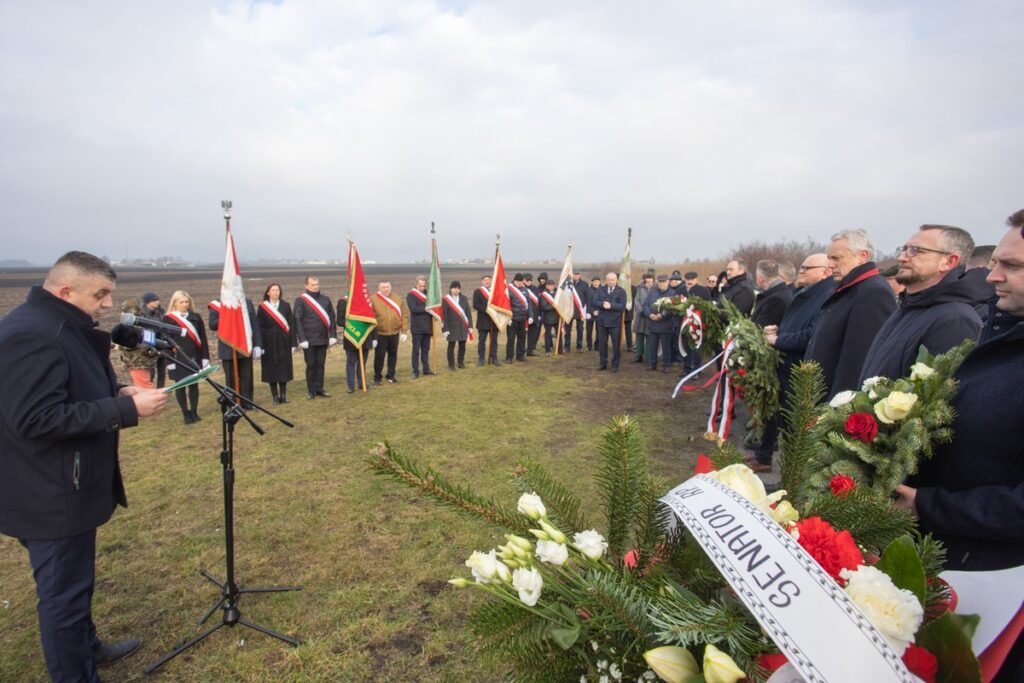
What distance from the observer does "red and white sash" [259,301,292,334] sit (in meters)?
8.79

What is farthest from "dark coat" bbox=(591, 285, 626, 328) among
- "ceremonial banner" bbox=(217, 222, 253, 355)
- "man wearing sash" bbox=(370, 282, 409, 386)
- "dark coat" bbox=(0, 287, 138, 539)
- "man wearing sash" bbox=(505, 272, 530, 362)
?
"dark coat" bbox=(0, 287, 138, 539)

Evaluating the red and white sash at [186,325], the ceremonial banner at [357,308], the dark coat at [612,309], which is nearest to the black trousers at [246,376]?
the red and white sash at [186,325]

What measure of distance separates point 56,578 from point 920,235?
15.9 feet

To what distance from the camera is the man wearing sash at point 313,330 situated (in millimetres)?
9070

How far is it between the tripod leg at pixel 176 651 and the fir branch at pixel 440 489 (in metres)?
3.00

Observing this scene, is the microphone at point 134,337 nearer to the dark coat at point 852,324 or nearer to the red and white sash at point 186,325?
the dark coat at point 852,324

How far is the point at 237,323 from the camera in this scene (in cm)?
800

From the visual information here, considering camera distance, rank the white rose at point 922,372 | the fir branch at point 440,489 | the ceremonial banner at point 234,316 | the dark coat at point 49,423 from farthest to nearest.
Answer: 1. the ceremonial banner at point 234,316
2. the dark coat at point 49,423
3. the white rose at point 922,372
4. the fir branch at point 440,489

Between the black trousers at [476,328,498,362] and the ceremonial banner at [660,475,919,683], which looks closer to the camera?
the ceremonial banner at [660,475,919,683]

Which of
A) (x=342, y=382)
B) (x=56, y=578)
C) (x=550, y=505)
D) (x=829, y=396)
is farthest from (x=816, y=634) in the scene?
(x=342, y=382)

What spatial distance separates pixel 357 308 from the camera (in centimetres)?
966

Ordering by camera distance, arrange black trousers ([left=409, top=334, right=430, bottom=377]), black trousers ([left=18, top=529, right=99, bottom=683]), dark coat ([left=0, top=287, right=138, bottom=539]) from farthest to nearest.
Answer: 1. black trousers ([left=409, top=334, right=430, bottom=377])
2. black trousers ([left=18, top=529, right=99, bottom=683])
3. dark coat ([left=0, top=287, right=138, bottom=539])

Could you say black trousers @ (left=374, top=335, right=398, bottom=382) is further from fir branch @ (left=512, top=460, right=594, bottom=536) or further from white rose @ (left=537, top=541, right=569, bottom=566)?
white rose @ (left=537, top=541, right=569, bottom=566)

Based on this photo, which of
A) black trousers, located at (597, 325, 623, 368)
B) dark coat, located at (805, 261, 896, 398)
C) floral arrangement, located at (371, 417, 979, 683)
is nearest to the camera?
floral arrangement, located at (371, 417, 979, 683)
